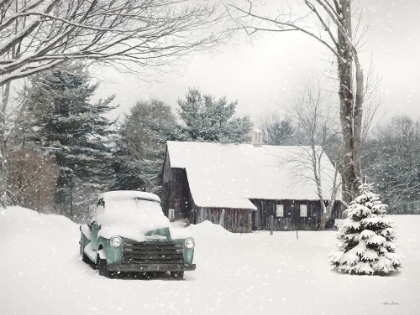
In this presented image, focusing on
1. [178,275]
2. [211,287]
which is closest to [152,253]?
[178,275]

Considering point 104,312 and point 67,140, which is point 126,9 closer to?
point 104,312

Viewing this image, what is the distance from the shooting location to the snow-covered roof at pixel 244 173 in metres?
37.7

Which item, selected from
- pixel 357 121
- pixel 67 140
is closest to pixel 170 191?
pixel 67 140

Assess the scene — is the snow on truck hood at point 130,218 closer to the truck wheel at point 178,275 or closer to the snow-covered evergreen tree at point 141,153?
the truck wheel at point 178,275

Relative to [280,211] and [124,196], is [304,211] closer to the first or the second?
[280,211]

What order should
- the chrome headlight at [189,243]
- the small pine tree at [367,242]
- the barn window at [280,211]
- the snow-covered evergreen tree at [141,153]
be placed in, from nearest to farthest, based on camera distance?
the chrome headlight at [189,243]
the small pine tree at [367,242]
the barn window at [280,211]
the snow-covered evergreen tree at [141,153]

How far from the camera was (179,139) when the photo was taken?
48.5m

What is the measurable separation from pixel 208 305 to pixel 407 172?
46072 mm

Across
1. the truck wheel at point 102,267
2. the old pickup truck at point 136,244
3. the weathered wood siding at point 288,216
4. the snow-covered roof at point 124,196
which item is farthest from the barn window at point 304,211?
the truck wheel at point 102,267

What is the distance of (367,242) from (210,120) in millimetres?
38061

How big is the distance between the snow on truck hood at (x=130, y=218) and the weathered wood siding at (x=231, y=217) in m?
22.9

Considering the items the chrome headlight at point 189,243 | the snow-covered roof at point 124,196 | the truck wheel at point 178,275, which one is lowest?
the truck wheel at point 178,275

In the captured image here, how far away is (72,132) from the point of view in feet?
142

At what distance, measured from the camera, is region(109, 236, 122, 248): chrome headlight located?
10.3 meters
